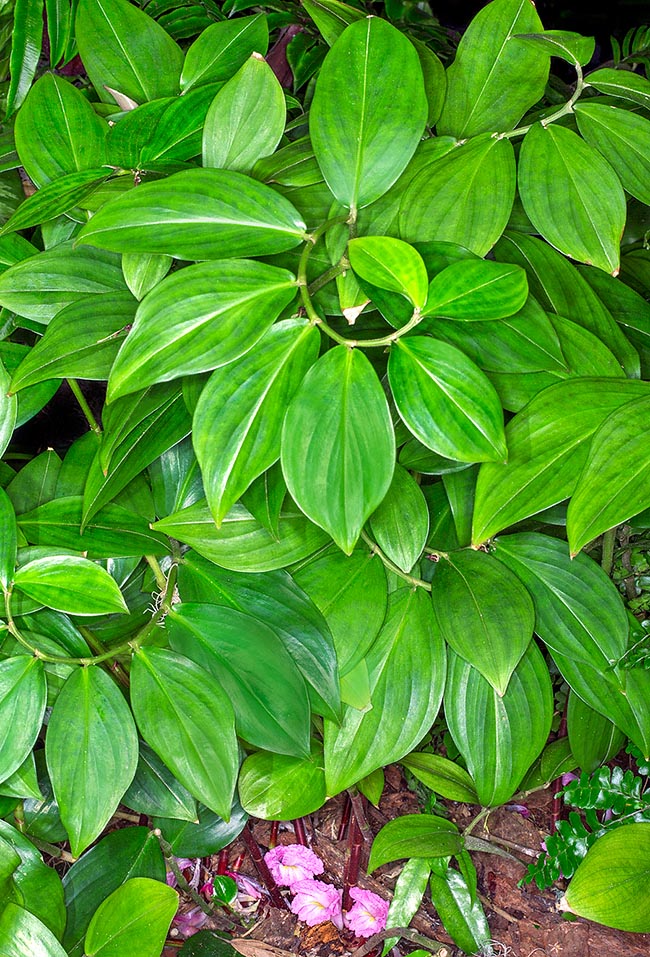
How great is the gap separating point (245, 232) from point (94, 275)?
0.73 feet

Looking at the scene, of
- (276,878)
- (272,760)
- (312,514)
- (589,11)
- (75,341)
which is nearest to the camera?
(312,514)

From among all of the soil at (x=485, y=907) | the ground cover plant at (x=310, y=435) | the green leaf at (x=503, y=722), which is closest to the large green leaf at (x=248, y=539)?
the ground cover plant at (x=310, y=435)

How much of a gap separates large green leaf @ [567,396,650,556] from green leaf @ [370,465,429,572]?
0.15m

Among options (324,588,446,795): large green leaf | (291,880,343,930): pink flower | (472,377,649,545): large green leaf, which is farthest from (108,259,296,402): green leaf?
(291,880,343,930): pink flower

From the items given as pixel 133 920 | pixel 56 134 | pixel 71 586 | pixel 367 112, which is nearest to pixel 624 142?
pixel 367 112

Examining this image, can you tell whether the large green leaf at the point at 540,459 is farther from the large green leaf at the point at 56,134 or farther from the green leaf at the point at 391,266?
the large green leaf at the point at 56,134

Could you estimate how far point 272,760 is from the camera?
103 centimetres

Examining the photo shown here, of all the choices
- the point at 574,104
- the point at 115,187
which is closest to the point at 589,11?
the point at 574,104

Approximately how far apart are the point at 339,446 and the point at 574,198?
0.34 m

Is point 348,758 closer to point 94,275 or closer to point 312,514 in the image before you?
point 312,514

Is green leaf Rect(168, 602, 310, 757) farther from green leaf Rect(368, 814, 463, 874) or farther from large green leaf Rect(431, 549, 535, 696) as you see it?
green leaf Rect(368, 814, 463, 874)

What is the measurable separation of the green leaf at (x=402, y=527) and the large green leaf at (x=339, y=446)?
0.16 m

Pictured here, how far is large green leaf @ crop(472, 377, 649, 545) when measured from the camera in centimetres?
74

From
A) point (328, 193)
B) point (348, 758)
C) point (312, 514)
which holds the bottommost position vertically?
point (348, 758)
